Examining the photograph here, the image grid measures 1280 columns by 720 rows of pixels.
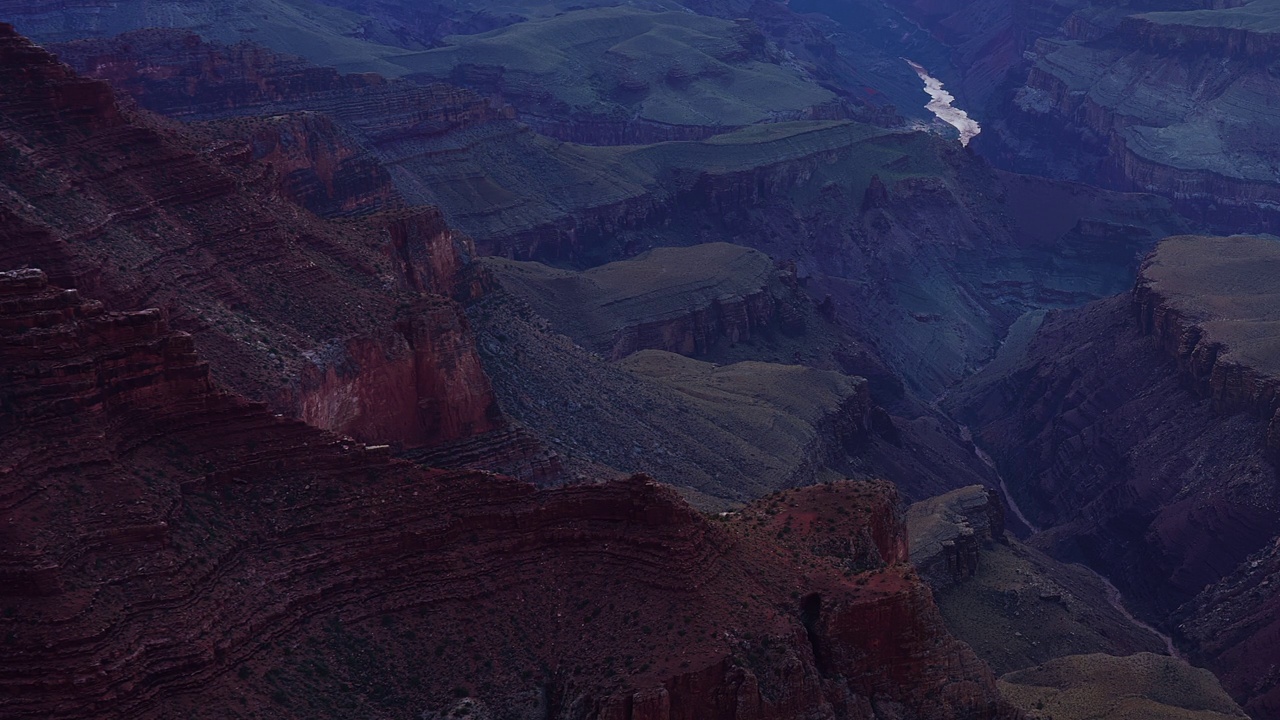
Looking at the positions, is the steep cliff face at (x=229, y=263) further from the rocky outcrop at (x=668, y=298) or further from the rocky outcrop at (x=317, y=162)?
the rocky outcrop at (x=668, y=298)

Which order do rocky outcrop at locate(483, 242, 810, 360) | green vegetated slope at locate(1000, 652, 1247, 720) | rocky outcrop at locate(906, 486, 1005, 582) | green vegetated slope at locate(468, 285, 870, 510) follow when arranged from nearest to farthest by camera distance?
green vegetated slope at locate(1000, 652, 1247, 720) < rocky outcrop at locate(906, 486, 1005, 582) < green vegetated slope at locate(468, 285, 870, 510) < rocky outcrop at locate(483, 242, 810, 360)

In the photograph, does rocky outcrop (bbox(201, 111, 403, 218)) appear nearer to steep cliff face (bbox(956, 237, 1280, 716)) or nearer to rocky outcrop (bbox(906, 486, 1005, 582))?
rocky outcrop (bbox(906, 486, 1005, 582))

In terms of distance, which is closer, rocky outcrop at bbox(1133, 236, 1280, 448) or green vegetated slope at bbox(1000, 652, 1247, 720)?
green vegetated slope at bbox(1000, 652, 1247, 720)

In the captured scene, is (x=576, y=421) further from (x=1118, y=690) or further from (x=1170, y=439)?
(x=1170, y=439)

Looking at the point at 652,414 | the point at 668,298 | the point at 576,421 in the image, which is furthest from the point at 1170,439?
the point at 576,421

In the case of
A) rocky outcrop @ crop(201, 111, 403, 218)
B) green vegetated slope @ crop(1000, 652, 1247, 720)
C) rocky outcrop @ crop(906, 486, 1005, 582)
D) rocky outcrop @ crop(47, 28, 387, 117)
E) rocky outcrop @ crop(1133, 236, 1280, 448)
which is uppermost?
rocky outcrop @ crop(201, 111, 403, 218)

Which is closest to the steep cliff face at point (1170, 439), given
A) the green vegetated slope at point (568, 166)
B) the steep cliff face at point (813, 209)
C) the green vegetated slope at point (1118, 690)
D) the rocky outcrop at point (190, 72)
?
the green vegetated slope at point (1118, 690)

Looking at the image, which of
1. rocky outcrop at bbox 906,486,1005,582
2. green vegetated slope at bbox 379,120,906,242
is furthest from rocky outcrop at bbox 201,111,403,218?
rocky outcrop at bbox 906,486,1005,582
